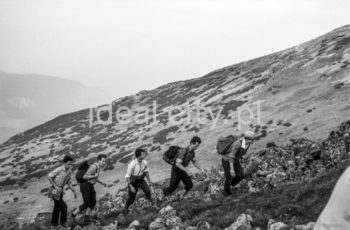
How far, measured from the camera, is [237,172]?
1650 centimetres

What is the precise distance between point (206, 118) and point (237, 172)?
130 feet

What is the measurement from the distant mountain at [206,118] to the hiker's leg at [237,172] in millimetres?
17237

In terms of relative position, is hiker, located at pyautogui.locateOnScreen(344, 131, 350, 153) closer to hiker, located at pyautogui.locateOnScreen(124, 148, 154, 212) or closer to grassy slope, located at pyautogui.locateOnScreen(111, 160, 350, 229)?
grassy slope, located at pyautogui.locateOnScreen(111, 160, 350, 229)

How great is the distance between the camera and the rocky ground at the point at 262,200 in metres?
12.7

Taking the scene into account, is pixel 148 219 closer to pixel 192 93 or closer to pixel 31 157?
pixel 31 157

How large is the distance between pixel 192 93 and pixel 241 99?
24.1 meters

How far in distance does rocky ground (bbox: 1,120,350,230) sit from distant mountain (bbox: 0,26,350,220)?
14.7 m

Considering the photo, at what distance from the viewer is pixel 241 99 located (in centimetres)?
5891

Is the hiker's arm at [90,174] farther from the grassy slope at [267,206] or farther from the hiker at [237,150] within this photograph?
the hiker at [237,150]

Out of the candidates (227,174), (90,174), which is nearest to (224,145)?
(227,174)

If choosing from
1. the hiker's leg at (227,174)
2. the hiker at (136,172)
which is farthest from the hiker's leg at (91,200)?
the hiker's leg at (227,174)

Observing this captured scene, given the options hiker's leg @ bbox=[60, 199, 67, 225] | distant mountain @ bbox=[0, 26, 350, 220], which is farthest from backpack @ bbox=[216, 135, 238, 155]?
distant mountain @ bbox=[0, 26, 350, 220]

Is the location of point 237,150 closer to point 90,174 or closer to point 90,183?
point 90,174

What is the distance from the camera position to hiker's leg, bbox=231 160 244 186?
643 inches
